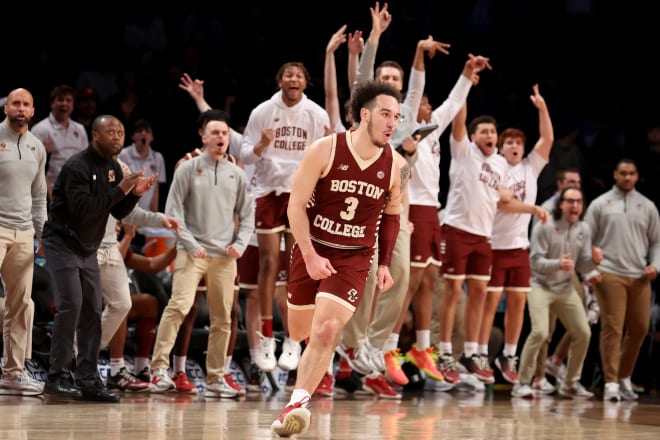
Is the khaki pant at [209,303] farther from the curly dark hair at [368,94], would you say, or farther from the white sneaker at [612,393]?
the white sneaker at [612,393]

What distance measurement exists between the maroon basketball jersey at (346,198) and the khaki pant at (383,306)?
2.45m

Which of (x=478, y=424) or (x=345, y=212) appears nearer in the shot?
(x=345, y=212)

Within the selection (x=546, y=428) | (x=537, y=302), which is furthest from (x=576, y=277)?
(x=546, y=428)

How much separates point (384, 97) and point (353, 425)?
1937 mm

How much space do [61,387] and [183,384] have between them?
1.41 meters

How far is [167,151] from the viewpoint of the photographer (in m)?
11.1

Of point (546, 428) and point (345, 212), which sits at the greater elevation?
point (345, 212)

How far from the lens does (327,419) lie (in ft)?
21.3

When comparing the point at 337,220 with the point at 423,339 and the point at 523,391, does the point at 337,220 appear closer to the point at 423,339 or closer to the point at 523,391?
the point at 423,339

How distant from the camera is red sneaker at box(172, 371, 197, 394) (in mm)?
8539

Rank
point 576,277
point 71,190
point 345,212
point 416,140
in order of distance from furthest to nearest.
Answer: point 576,277
point 416,140
point 71,190
point 345,212

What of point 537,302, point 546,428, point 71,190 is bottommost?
point 546,428

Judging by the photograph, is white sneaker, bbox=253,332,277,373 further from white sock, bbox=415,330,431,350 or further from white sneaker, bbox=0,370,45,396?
white sneaker, bbox=0,370,45,396

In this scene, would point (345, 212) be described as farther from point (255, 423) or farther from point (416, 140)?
point (416, 140)
